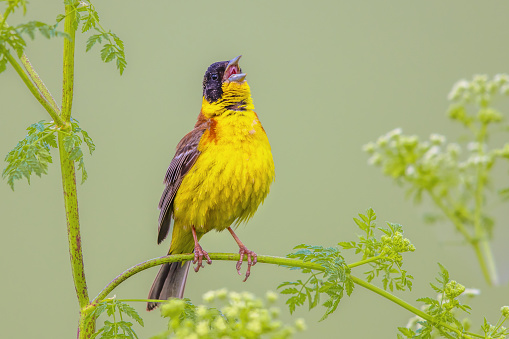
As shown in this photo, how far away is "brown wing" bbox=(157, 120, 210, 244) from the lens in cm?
320

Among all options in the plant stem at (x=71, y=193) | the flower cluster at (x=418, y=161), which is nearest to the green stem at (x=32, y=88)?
the plant stem at (x=71, y=193)

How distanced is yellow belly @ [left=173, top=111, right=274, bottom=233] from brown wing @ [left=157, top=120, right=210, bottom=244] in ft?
0.14

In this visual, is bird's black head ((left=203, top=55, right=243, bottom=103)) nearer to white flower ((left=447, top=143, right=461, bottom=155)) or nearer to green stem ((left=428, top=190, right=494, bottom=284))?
white flower ((left=447, top=143, right=461, bottom=155))

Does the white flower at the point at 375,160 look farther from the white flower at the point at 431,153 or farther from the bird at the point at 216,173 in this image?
the bird at the point at 216,173

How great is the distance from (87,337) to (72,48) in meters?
0.91

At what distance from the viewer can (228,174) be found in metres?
3.05

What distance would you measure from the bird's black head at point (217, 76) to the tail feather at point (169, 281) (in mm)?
965

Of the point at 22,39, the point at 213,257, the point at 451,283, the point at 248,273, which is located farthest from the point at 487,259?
the point at 248,273

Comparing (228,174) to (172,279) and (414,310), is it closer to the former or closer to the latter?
(172,279)

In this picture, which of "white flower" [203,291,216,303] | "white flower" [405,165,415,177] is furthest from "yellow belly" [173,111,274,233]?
"white flower" [203,291,216,303]

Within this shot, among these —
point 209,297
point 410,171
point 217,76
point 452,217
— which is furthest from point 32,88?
point 217,76

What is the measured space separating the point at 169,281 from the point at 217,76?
46.7 inches

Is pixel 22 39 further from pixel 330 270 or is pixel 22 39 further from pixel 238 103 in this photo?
pixel 238 103

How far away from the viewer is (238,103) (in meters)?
3.25
